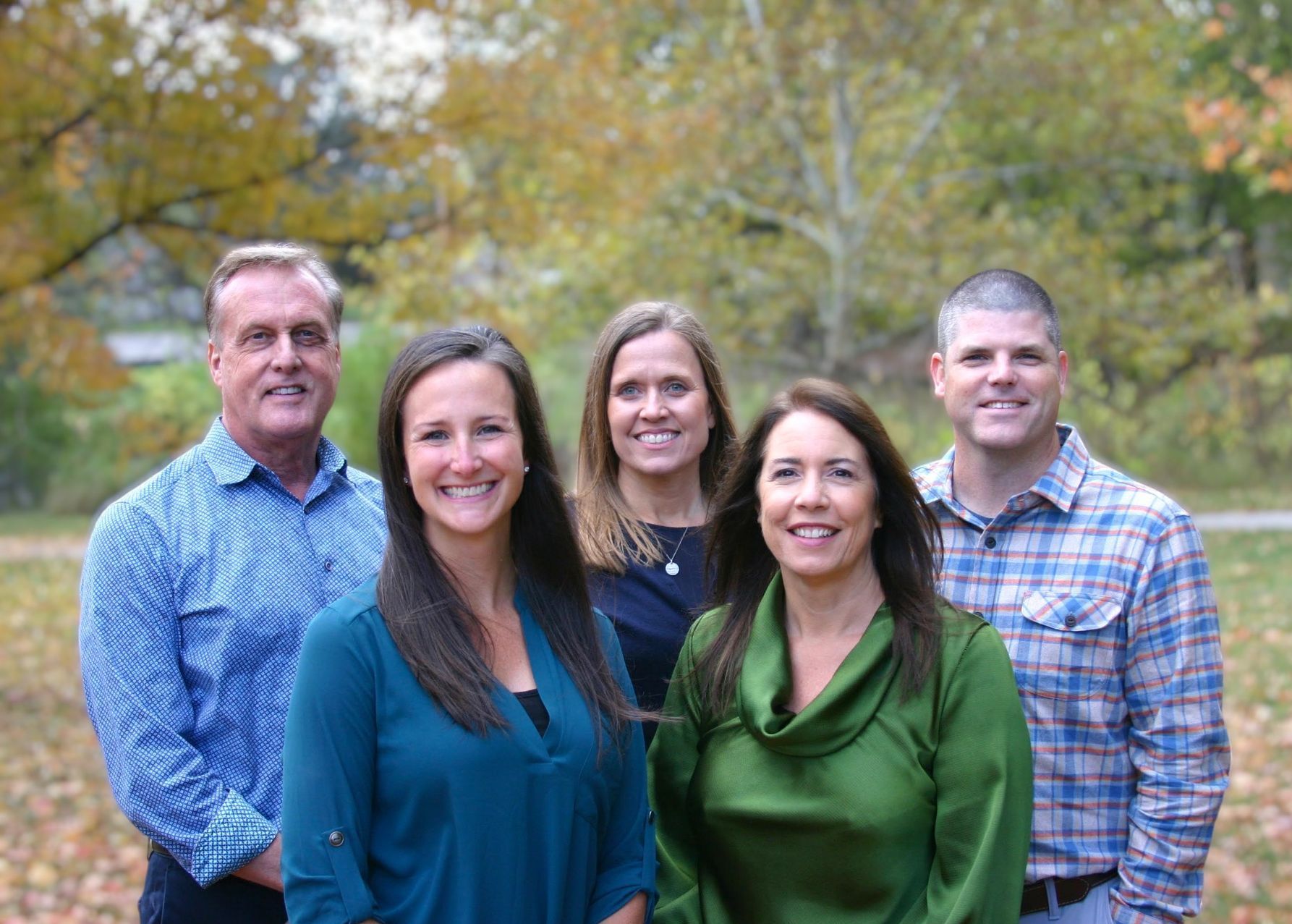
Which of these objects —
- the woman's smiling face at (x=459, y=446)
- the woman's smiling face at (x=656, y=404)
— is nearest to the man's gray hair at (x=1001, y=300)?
the woman's smiling face at (x=656, y=404)

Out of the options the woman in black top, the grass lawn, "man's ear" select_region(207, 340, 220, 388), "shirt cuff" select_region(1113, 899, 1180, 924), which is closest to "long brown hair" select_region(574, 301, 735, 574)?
the woman in black top

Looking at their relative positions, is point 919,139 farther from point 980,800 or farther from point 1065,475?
point 980,800

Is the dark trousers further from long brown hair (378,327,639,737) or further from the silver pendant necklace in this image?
the silver pendant necklace

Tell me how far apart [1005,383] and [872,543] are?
476 millimetres

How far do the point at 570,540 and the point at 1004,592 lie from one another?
950mm

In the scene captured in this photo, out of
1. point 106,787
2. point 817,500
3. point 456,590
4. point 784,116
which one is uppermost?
point 784,116

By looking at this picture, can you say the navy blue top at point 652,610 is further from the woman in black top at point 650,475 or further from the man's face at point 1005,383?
the man's face at point 1005,383

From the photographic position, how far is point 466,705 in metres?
2.33

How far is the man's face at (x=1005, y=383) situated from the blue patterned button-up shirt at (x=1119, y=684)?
118 mm

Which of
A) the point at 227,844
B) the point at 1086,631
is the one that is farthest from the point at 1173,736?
the point at 227,844

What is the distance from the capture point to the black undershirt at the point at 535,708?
243 centimetres

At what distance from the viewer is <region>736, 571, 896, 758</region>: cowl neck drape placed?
248cm

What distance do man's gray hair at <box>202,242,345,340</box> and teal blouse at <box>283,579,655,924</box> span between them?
2.97 feet

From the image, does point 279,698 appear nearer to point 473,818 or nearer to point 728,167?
point 473,818
